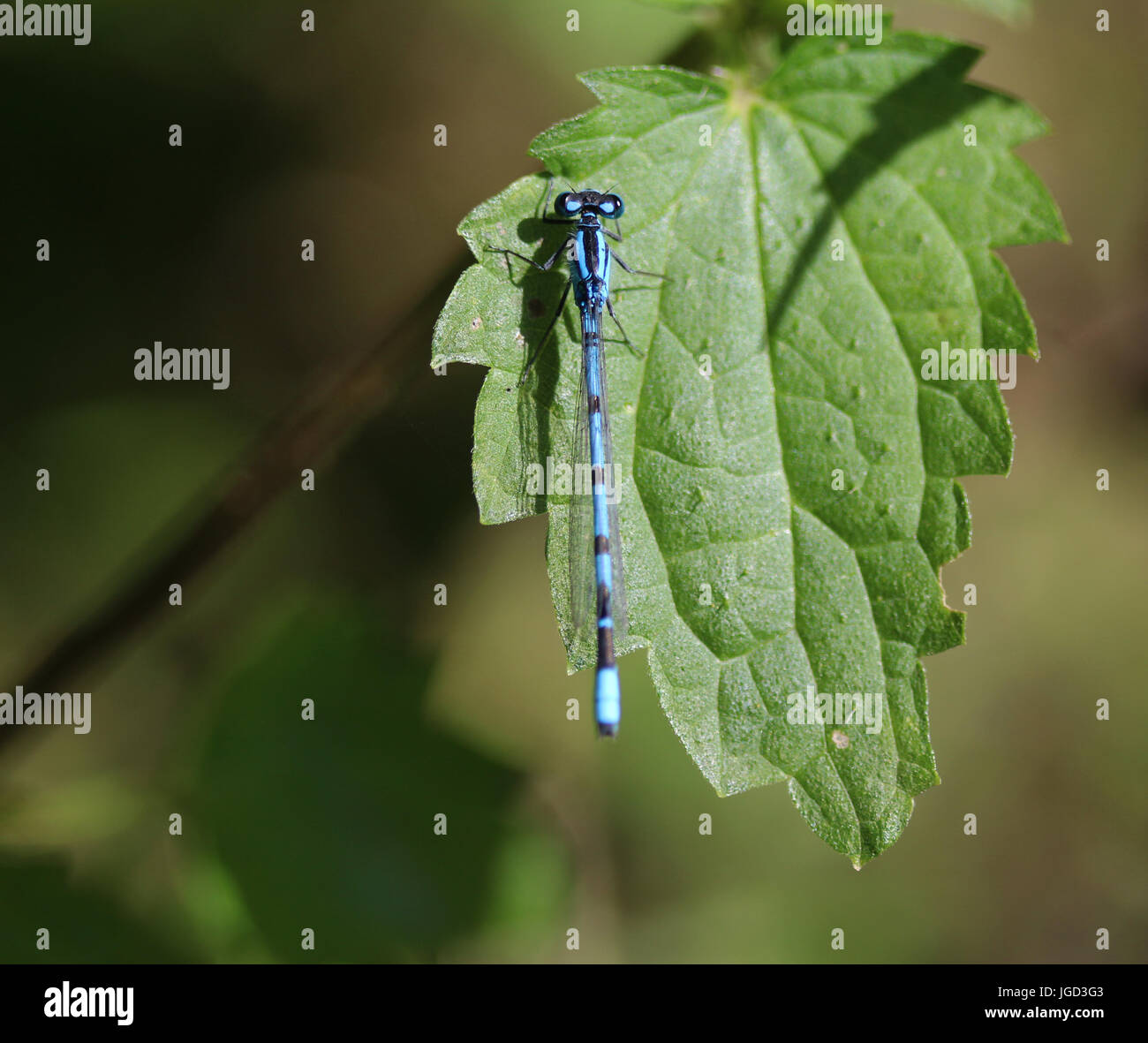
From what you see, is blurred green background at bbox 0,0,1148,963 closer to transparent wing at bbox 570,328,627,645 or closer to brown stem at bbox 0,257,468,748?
brown stem at bbox 0,257,468,748

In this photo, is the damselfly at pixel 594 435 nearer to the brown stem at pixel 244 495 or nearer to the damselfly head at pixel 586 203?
the damselfly head at pixel 586 203

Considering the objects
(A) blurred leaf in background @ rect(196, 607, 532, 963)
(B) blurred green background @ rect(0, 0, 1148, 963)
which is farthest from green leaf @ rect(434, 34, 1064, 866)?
(A) blurred leaf in background @ rect(196, 607, 532, 963)

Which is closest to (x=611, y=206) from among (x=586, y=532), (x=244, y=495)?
(x=586, y=532)

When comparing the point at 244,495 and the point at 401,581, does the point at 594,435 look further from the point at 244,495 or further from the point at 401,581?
the point at 401,581

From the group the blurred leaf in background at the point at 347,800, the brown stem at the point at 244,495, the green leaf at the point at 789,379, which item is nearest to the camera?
the green leaf at the point at 789,379

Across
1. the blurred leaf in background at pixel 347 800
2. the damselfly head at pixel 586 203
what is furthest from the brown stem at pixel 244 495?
the damselfly head at pixel 586 203

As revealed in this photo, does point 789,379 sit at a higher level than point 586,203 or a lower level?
lower

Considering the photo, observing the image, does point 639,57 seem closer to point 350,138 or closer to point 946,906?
point 350,138

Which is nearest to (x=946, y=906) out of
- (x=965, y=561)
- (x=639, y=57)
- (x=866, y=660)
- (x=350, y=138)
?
(x=965, y=561)
